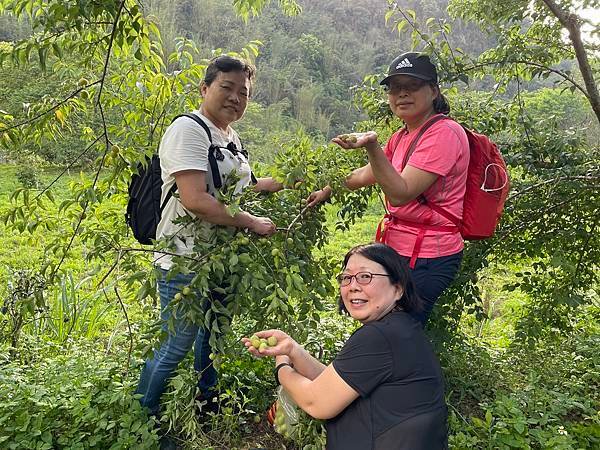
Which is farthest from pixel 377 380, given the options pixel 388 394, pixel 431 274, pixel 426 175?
pixel 426 175

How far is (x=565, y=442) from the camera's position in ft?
7.61

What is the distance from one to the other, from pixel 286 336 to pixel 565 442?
1473 millimetres

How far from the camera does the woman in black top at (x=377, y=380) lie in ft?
5.24

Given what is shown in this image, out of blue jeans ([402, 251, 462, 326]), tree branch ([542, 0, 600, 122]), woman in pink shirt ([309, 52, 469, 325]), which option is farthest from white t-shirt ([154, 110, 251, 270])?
tree branch ([542, 0, 600, 122])

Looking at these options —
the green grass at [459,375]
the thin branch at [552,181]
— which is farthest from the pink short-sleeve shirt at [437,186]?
the thin branch at [552,181]

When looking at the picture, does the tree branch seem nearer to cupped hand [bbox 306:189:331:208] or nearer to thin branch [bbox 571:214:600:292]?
thin branch [bbox 571:214:600:292]

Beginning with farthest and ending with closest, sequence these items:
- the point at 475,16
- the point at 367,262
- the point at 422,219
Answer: the point at 475,16 < the point at 422,219 < the point at 367,262

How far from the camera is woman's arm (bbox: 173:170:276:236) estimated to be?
194cm

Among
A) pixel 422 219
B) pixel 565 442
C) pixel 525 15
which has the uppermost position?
pixel 525 15

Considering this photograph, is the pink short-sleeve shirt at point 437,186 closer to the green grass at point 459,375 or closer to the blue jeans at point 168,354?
the green grass at point 459,375

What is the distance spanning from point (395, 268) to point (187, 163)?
0.88 m

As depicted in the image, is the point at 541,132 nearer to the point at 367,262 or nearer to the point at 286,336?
the point at 367,262

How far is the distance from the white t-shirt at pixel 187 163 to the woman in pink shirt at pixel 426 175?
406 mm

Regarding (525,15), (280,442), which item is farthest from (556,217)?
(280,442)
